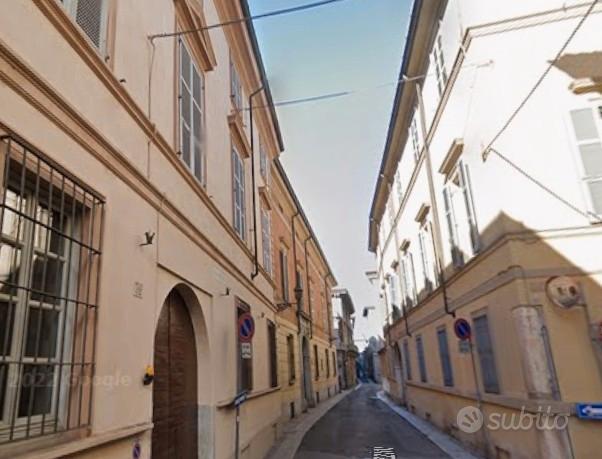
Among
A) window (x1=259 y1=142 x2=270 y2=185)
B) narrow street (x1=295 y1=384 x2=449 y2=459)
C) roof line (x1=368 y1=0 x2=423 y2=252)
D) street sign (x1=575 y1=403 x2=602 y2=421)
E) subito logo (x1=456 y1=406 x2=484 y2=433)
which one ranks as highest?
roof line (x1=368 y1=0 x2=423 y2=252)

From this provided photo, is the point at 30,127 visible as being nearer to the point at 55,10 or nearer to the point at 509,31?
the point at 55,10

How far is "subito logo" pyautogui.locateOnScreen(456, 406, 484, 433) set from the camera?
353 inches

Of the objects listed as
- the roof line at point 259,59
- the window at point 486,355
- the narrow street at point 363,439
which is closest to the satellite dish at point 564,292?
the window at point 486,355

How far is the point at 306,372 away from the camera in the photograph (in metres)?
20.7

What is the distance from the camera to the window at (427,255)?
40.5ft

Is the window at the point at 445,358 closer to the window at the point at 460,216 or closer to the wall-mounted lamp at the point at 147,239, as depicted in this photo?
the window at the point at 460,216

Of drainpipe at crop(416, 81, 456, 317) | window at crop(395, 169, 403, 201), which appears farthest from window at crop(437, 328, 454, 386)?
window at crop(395, 169, 403, 201)

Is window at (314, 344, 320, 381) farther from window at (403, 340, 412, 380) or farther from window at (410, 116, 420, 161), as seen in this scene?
window at (410, 116, 420, 161)

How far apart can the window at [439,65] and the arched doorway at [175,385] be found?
22.6ft

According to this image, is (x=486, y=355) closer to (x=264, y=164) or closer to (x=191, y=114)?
(x=191, y=114)

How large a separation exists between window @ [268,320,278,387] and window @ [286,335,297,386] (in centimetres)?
328

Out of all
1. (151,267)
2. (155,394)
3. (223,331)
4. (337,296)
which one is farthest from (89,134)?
(337,296)

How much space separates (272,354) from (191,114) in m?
7.34

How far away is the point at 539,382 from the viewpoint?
651 centimetres
